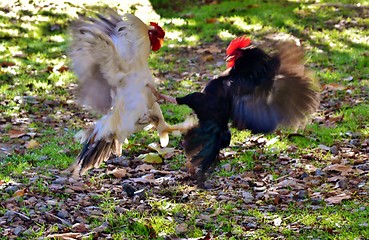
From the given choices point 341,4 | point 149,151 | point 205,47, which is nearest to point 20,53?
point 205,47

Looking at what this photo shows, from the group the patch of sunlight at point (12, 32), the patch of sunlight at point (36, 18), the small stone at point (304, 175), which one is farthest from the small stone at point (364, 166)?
the patch of sunlight at point (36, 18)

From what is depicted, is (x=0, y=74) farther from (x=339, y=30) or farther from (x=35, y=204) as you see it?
(x=339, y=30)

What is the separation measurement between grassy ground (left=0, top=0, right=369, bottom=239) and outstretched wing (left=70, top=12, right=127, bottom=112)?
809 mm

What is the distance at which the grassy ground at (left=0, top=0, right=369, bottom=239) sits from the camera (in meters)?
4.98

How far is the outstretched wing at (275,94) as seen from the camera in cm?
461

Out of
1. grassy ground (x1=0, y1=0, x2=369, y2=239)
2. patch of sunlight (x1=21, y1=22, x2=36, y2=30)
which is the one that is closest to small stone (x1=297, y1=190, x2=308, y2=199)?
grassy ground (x1=0, y1=0, x2=369, y2=239)

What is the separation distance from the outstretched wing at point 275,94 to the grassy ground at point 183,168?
0.88 meters

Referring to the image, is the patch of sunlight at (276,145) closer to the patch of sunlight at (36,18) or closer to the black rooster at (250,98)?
the black rooster at (250,98)

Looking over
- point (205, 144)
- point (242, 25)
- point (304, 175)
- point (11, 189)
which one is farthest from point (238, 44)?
point (242, 25)

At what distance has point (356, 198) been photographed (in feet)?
17.8

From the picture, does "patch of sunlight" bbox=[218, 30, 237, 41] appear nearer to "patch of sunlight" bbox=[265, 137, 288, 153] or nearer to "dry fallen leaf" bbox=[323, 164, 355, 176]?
"patch of sunlight" bbox=[265, 137, 288, 153]

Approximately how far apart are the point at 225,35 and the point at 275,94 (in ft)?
21.8

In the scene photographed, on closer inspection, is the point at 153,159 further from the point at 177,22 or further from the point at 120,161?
the point at 177,22

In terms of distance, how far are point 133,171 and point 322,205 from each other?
1853 millimetres
